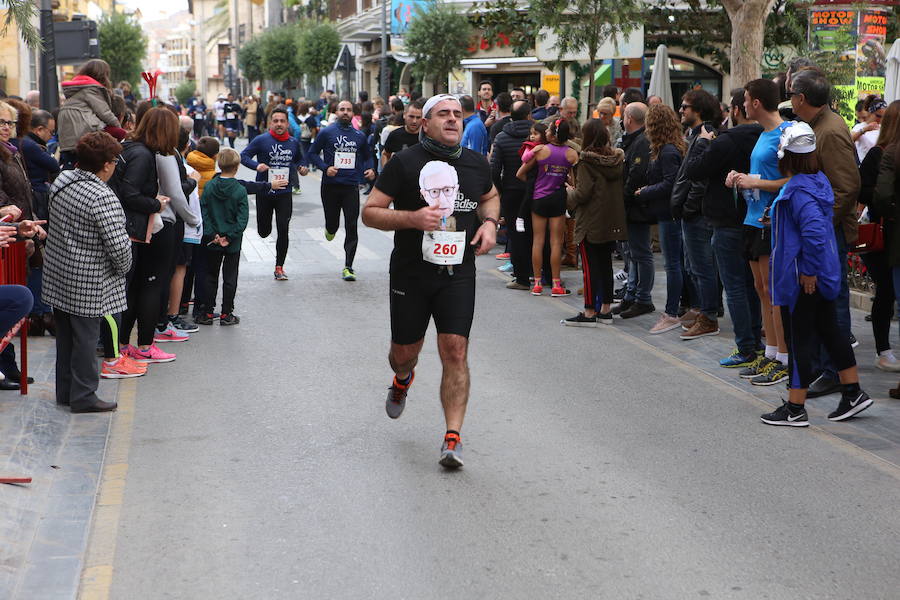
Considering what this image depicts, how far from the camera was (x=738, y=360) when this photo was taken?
9.08 meters

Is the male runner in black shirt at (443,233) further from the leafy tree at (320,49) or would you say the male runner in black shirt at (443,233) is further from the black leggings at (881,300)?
the leafy tree at (320,49)

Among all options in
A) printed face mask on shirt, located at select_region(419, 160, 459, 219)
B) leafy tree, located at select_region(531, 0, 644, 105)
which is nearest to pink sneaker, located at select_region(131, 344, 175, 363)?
printed face mask on shirt, located at select_region(419, 160, 459, 219)

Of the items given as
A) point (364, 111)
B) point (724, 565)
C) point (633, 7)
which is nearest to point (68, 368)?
point (724, 565)

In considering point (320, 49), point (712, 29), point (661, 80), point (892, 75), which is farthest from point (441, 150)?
point (320, 49)

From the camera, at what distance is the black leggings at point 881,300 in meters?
8.87

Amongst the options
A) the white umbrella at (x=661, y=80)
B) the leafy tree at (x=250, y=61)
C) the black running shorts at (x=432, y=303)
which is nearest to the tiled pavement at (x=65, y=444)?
the black running shorts at (x=432, y=303)

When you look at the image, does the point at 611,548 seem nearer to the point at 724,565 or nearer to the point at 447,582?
the point at 724,565

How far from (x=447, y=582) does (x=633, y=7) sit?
17651 mm

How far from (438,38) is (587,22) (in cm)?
1625

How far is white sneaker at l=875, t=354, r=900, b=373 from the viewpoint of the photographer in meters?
8.80

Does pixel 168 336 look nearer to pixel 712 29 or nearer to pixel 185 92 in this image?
pixel 712 29

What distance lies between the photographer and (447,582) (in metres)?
4.74

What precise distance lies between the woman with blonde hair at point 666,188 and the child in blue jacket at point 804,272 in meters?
3.12

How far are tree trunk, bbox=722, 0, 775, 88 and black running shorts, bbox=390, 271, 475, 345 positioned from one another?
11316 mm
